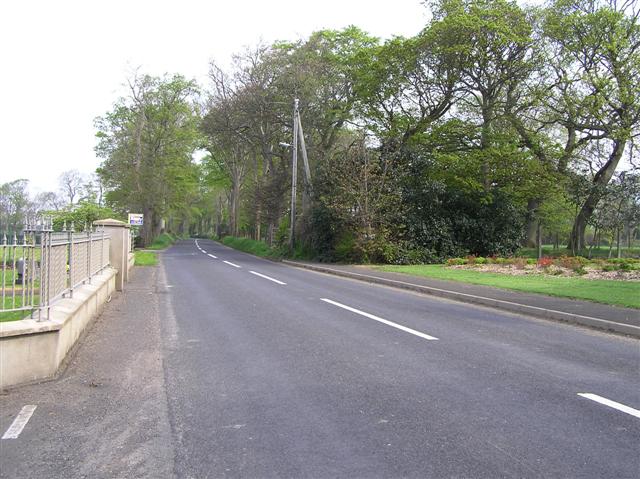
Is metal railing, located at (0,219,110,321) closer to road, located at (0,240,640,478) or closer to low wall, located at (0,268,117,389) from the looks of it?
low wall, located at (0,268,117,389)

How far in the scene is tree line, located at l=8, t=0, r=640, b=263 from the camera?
28625 millimetres

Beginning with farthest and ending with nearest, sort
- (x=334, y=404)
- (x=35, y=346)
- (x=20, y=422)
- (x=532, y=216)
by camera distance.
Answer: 1. (x=532, y=216)
2. (x=35, y=346)
3. (x=334, y=404)
4. (x=20, y=422)

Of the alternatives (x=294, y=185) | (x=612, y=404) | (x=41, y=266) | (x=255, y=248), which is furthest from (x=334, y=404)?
(x=255, y=248)

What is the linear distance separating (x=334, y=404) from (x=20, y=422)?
270 centimetres

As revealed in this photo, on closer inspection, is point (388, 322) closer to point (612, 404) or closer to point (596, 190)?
point (612, 404)

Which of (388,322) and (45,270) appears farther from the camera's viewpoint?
(388,322)

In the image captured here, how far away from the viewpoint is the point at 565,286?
15.3 metres

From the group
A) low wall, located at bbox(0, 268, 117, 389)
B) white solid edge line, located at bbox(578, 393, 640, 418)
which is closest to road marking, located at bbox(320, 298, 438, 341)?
white solid edge line, located at bbox(578, 393, 640, 418)

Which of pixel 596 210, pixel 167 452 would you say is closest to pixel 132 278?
pixel 167 452

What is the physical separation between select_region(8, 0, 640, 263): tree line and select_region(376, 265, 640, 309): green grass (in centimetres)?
842

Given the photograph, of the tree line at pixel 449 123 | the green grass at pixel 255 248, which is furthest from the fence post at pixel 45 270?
the green grass at pixel 255 248

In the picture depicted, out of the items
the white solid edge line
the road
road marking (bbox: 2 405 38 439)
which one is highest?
the white solid edge line

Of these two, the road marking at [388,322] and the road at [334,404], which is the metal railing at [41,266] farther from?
the road marking at [388,322]

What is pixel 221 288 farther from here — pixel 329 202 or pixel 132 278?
pixel 329 202
